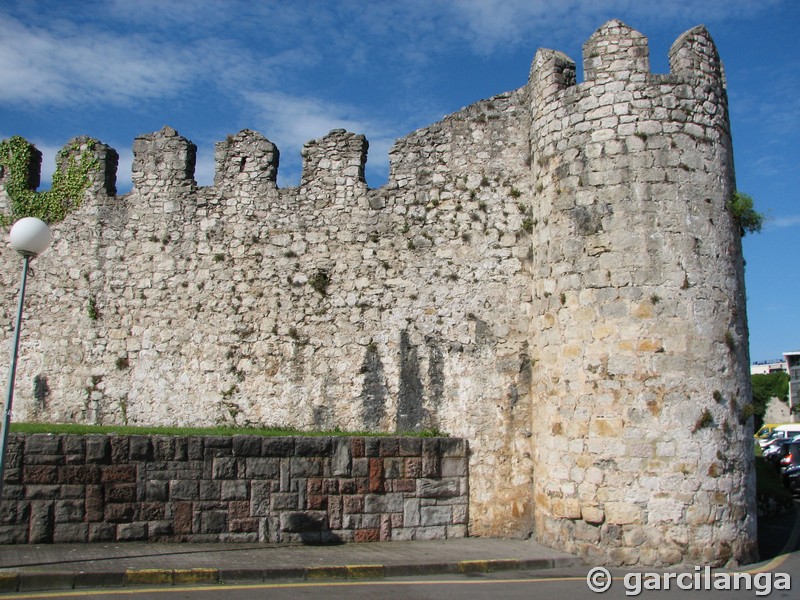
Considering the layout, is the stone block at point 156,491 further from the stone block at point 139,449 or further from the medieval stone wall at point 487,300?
the medieval stone wall at point 487,300

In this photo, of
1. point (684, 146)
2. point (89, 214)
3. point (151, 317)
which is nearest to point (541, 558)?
point (684, 146)

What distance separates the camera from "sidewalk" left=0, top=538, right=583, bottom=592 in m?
7.95

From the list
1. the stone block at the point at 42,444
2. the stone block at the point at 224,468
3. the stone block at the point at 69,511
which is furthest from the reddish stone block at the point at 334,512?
the stone block at the point at 42,444

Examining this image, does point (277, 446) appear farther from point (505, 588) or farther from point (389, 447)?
point (505, 588)

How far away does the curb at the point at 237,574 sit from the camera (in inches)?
303

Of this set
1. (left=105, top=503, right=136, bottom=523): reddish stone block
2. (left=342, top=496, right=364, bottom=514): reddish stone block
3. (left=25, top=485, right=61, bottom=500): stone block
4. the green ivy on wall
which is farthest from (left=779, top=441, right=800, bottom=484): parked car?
the green ivy on wall

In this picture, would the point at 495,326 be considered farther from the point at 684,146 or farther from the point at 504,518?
the point at 684,146

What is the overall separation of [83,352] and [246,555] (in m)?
5.82

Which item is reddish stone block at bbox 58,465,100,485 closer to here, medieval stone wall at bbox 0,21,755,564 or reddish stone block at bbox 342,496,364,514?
medieval stone wall at bbox 0,21,755,564

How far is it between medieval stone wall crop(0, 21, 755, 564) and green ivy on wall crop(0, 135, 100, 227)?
28 cm

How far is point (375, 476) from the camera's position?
1089 centimetres

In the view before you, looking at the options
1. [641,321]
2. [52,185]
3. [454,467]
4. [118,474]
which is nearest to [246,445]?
[118,474]

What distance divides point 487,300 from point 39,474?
6.91 m

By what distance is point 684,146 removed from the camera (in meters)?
10.6
